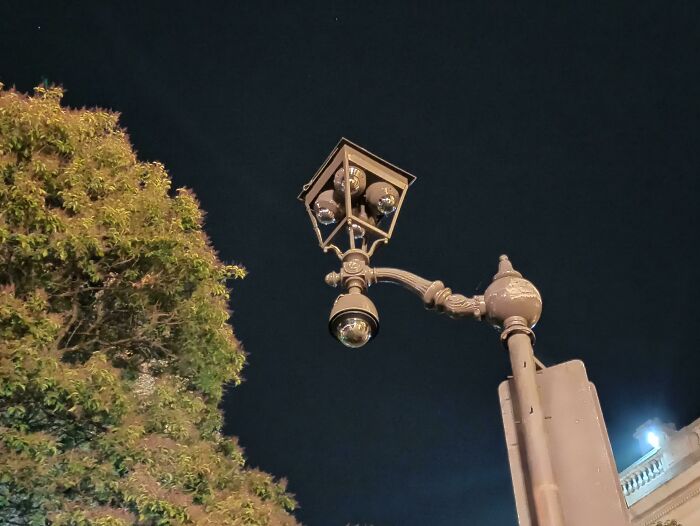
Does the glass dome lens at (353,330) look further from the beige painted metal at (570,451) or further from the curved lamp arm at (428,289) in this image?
the beige painted metal at (570,451)

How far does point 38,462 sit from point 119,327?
6.51 feet

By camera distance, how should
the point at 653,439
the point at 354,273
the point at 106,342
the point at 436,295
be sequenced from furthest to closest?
the point at 653,439 < the point at 106,342 < the point at 354,273 < the point at 436,295

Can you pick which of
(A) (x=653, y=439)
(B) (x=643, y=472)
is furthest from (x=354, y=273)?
(B) (x=643, y=472)

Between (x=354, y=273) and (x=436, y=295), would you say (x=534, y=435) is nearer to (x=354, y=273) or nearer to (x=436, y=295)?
(x=436, y=295)

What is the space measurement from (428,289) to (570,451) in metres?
1.56

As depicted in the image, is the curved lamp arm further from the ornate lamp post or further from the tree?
the tree

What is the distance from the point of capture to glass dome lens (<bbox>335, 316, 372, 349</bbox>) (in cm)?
446

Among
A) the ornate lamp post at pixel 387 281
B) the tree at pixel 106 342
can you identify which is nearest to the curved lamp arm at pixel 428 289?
the ornate lamp post at pixel 387 281

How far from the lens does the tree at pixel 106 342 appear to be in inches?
273

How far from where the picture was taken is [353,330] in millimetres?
4473

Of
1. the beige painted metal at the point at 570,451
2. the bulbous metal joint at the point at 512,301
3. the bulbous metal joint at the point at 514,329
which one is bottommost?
the beige painted metal at the point at 570,451

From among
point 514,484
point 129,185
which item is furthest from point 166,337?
point 514,484

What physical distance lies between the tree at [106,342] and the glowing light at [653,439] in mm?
9506

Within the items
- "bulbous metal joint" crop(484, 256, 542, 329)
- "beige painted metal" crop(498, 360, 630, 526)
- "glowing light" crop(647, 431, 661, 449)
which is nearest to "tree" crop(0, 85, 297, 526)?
"bulbous metal joint" crop(484, 256, 542, 329)
